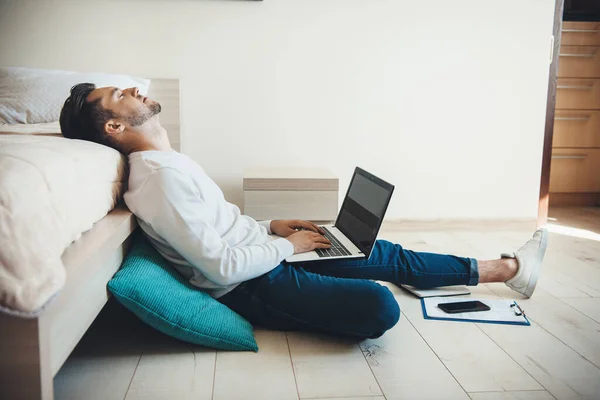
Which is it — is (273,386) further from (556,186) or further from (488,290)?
(556,186)

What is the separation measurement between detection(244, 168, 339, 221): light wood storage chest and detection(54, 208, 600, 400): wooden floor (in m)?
0.81

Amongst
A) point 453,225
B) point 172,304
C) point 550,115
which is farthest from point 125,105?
point 550,115

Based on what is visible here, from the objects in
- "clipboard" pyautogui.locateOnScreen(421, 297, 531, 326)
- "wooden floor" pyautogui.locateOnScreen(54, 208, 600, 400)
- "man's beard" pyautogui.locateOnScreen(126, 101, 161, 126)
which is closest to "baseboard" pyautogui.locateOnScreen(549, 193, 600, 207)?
"wooden floor" pyautogui.locateOnScreen(54, 208, 600, 400)

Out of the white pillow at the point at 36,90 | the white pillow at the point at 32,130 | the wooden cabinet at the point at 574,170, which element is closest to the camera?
the white pillow at the point at 32,130

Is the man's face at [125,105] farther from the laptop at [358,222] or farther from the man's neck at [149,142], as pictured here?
the laptop at [358,222]

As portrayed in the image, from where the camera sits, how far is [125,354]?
1677mm

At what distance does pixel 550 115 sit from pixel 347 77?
1215mm

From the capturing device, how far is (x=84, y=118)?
1802mm

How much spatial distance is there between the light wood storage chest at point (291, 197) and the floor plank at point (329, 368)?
101 cm

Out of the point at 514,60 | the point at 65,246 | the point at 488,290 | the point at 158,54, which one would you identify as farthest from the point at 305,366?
the point at 514,60

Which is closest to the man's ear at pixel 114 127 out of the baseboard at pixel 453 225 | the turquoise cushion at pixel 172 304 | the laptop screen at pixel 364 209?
the turquoise cushion at pixel 172 304

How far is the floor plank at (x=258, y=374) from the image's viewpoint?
1.47m

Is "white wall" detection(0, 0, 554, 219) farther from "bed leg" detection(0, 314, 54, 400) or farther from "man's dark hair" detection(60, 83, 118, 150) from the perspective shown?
"bed leg" detection(0, 314, 54, 400)

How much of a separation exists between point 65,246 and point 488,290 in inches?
63.1
